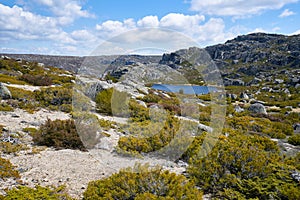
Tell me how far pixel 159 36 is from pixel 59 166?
6742 mm

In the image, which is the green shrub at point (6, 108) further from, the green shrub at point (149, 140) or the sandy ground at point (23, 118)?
the green shrub at point (149, 140)

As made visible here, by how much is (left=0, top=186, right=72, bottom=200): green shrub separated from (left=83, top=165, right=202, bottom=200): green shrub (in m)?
0.77

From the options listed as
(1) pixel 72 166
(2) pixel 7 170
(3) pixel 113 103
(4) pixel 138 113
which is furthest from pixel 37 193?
(3) pixel 113 103

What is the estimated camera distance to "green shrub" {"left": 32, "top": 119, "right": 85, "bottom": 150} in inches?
370

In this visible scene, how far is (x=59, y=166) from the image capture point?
759cm

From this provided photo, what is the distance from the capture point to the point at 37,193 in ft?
18.8

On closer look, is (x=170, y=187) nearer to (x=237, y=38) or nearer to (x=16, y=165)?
(x=16, y=165)

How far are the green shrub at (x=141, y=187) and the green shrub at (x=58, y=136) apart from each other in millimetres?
3992

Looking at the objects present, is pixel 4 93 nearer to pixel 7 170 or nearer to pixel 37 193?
pixel 7 170

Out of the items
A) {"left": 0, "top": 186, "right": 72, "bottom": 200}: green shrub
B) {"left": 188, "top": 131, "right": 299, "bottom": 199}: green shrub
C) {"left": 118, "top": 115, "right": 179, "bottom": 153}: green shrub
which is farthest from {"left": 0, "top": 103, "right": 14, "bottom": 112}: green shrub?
{"left": 188, "top": 131, "right": 299, "bottom": 199}: green shrub

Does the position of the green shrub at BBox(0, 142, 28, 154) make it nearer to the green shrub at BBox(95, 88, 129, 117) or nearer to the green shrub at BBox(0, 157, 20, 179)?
the green shrub at BBox(0, 157, 20, 179)

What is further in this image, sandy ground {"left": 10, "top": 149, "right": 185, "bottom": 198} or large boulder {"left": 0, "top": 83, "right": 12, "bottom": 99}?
large boulder {"left": 0, "top": 83, "right": 12, "bottom": 99}

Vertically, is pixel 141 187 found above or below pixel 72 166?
above

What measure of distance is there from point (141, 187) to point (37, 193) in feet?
8.15
